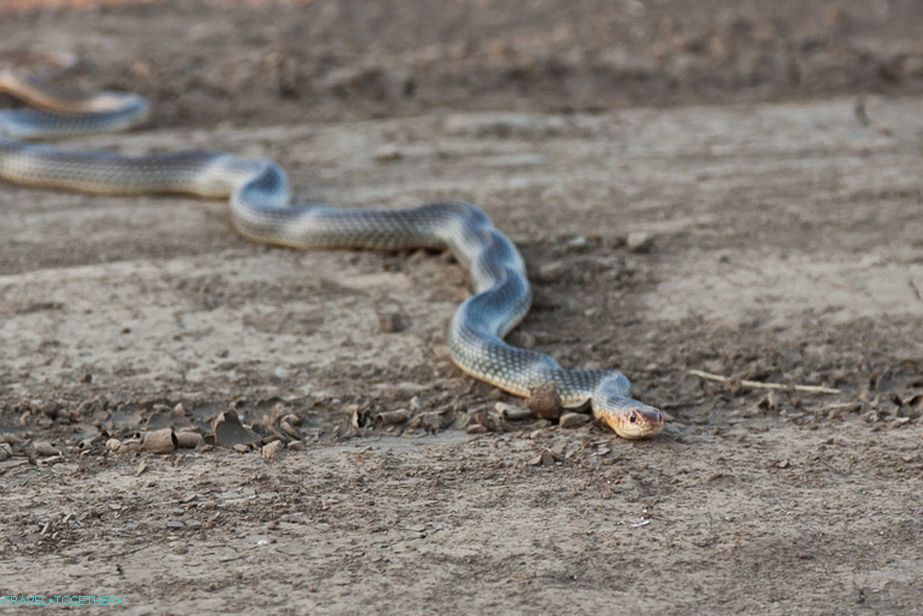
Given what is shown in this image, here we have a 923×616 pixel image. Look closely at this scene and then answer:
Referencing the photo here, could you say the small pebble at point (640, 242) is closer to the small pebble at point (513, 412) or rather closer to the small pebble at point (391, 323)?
the small pebble at point (391, 323)

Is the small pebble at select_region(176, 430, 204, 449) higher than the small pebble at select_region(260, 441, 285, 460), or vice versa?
the small pebble at select_region(176, 430, 204, 449)

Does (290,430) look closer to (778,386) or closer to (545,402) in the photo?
(545,402)

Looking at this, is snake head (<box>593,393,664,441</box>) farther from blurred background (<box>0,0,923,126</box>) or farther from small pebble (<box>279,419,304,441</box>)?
blurred background (<box>0,0,923,126</box>)

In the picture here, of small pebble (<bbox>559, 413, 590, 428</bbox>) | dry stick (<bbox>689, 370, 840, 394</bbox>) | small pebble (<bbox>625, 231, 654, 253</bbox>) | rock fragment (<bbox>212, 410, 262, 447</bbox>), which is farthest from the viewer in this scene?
small pebble (<bbox>625, 231, 654, 253</bbox>)

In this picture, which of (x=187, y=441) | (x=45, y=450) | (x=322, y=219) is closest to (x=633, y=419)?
(x=187, y=441)

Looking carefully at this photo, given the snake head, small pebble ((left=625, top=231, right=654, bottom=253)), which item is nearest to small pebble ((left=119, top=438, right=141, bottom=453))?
the snake head

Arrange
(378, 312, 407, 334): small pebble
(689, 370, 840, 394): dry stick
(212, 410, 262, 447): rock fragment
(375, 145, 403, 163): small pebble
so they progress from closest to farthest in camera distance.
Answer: (212, 410, 262, 447): rock fragment, (689, 370, 840, 394): dry stick, (378, 312, 407, 334): small pebble, (375, 145, 403, 163): small pebble
